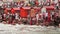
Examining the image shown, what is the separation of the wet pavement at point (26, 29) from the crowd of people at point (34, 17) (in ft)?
0.15

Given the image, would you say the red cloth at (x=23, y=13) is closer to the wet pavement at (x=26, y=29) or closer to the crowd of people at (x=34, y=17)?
the crowd of people at (x=34, y=17)

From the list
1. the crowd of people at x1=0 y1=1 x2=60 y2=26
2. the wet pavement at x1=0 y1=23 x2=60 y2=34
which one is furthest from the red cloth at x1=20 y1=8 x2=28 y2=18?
the wet pavement at x1=0 y1=23 x2=60 y2=34

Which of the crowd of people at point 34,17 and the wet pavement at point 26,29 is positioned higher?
the crowd of people at point 34,17

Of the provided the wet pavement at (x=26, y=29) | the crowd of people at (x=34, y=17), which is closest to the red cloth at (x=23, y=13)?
the crowd of people at (x=34, y=17)

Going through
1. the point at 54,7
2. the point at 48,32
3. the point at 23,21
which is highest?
the point at 54,7

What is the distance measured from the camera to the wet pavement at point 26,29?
5.56ft

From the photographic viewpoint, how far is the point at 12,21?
174 cm

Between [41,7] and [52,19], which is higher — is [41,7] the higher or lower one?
the higher one

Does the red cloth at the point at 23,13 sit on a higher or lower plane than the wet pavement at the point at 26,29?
higher

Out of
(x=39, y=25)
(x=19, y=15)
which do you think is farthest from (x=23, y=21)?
(x=39, y=25)

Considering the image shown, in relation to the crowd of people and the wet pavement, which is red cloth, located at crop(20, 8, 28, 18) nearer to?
the crowd of people

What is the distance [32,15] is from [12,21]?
262 mm

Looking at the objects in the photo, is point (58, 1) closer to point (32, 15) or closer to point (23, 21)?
point (32, 15)

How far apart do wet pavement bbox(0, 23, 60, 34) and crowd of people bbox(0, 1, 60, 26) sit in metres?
0.04
